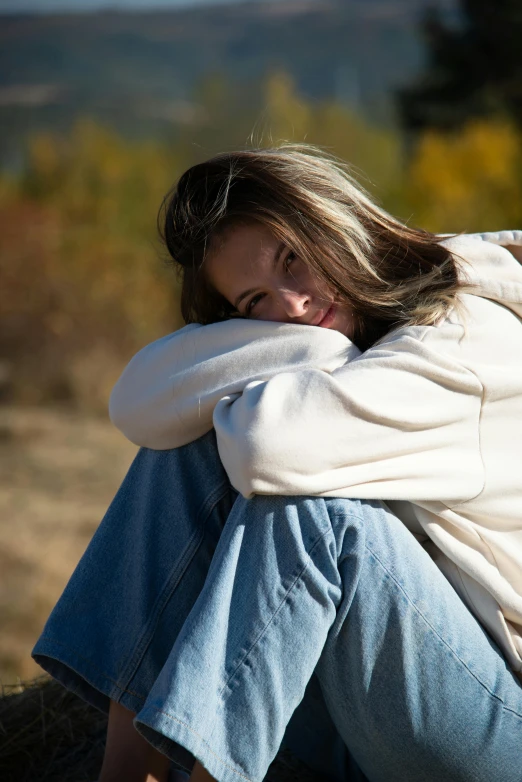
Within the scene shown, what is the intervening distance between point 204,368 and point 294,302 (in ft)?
0.72

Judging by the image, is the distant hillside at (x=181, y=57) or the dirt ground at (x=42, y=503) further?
the distant hillside at (x=181, y=57)

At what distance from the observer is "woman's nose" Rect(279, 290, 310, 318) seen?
1.68 m

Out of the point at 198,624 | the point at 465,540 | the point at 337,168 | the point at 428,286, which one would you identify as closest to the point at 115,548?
the point at 198,624

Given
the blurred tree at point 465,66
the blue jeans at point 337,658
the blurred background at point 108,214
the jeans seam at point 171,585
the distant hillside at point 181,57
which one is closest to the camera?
the blue jeans at point 337,658

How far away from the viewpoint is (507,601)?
4.69 feet

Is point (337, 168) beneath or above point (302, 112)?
above

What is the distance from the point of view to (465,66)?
19078mm

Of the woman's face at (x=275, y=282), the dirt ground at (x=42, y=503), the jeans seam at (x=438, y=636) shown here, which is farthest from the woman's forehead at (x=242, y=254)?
the dirt ground at (x=42, y=503)

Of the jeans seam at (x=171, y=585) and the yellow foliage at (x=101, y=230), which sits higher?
the jeans seam at (x=171, y=585)

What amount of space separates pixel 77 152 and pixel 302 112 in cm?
493

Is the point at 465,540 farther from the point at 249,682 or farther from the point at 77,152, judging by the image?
the point at 77,152

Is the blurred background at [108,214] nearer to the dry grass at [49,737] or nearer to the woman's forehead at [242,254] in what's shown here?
the woman's forehead at [242,254]

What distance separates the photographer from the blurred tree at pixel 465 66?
18.3 m

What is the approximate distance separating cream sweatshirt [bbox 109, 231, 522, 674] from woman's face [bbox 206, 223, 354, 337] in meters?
0.10
